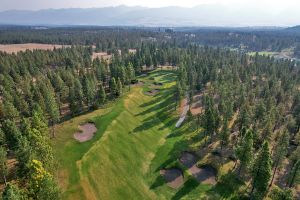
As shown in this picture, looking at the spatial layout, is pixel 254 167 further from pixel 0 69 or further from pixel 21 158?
pixel 0 69

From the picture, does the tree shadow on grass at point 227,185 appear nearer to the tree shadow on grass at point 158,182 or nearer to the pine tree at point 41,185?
the tree shadow on grass at point 158,182

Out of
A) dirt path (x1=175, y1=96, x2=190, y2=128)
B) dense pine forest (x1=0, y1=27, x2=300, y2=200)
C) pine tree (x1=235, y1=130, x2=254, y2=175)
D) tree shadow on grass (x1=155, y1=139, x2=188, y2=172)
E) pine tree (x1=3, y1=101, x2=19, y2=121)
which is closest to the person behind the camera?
dense pine forest (x1=0, y1=27, x2=300, y2=200)

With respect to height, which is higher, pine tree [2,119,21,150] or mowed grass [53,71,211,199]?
pine tree [2,119,21,150]

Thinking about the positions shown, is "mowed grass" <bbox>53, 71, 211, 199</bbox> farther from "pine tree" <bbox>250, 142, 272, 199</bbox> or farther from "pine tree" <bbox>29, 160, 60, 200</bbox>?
"pine tree" <bbox>250, 142, 272, 199</bbox>

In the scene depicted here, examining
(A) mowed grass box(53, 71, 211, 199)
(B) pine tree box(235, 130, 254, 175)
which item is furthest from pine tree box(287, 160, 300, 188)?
(A) mowed grass box(53, 71, 211, 199)

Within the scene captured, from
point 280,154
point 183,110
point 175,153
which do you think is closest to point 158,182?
point 175,153

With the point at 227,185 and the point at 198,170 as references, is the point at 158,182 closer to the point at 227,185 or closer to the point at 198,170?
the point at 198,170

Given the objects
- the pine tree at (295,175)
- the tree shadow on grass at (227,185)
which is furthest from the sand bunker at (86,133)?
the pine tree at (295,175)
